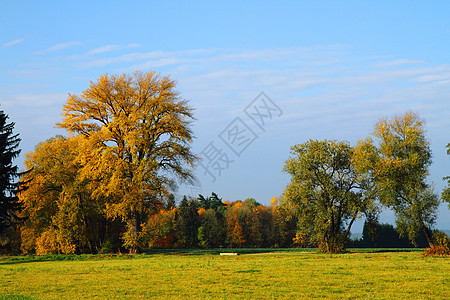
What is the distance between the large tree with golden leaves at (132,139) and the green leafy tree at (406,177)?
17.4m

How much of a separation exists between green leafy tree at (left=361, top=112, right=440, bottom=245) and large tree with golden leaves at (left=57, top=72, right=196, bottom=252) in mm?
17414

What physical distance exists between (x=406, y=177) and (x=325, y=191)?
799 cm

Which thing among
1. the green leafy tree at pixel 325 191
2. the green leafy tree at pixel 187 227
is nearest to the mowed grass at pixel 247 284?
the green leafy tree at pixel 325 191

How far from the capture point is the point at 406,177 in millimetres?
41281

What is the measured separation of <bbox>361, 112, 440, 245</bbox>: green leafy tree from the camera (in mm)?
40250

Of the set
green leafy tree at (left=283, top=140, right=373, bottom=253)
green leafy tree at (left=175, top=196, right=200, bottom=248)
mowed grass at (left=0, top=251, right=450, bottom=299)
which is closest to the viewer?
mowed grass at (left=0, top=251, right=450, bottom=299)

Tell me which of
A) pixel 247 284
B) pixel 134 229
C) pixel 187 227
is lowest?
pixel 247 284

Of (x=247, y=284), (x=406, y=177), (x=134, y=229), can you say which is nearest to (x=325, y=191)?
(x=406, y=177)

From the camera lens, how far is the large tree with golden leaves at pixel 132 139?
3975 cm

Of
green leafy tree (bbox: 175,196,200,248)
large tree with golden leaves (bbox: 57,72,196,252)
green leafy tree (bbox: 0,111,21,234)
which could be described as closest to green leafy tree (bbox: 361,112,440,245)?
large tree with golden leaves (bbox: 57,72,196,252)

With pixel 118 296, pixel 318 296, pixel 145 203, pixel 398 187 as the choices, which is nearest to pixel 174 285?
pixel 118 296

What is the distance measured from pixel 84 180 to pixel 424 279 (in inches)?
1474

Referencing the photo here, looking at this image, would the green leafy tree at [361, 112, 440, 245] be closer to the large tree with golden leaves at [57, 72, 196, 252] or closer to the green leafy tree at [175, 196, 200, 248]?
the large tree with golden leaves at [57, 72, 196, 252]

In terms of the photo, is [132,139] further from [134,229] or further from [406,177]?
[406,177]
